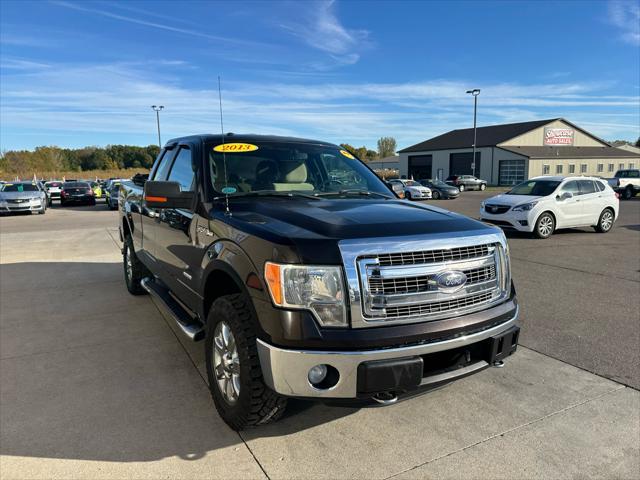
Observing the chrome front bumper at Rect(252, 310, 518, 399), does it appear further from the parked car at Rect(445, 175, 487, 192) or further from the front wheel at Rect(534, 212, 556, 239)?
the parked car at Rect(445, 175, 487, 192)

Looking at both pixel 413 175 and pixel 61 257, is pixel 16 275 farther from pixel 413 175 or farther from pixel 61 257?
pixel 413 175

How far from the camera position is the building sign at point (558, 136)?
60034mm

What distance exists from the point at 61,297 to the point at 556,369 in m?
5.94

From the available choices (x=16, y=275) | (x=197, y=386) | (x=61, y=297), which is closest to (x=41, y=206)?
(x=16, y=275)

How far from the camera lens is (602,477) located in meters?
2.50

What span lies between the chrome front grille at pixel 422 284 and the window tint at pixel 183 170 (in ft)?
6.48

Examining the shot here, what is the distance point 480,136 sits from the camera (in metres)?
62.1

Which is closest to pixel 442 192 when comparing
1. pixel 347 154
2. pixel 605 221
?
pixel 605 221

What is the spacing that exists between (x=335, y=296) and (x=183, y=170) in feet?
7.81

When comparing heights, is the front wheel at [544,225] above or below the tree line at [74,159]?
below

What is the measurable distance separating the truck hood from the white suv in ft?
30.8

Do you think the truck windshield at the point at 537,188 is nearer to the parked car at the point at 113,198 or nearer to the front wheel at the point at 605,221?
the front wheel at the point at 605,221

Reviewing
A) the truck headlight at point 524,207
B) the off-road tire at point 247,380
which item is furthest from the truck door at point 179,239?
the truck headlight at point 524,207

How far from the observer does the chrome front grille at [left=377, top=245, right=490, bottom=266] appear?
95.9 inches
